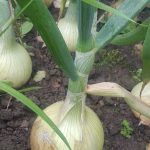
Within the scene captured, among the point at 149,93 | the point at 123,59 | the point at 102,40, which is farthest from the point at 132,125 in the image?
the point at 102,40

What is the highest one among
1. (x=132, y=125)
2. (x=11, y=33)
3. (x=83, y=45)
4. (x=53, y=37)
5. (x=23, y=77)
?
(x=53, y=37)

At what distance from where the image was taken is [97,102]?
4.87ft

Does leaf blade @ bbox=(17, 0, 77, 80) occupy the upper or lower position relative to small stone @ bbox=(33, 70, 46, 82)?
upper

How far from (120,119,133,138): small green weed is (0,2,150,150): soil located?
10 mm

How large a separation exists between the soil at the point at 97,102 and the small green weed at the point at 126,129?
10mm

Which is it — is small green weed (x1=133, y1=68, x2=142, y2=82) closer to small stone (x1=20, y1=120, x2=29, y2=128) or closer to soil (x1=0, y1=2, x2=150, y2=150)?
soil (x1=0, y1=2, x2=150, y2=150)

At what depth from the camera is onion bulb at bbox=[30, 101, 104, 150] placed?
45.9 inches

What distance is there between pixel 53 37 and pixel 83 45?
7.5 inches

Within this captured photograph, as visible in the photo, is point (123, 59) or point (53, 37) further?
point (123, 59)

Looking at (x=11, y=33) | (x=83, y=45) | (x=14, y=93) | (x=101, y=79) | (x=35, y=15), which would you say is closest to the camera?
(x=14, y=93)

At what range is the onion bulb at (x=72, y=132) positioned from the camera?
3.82ft

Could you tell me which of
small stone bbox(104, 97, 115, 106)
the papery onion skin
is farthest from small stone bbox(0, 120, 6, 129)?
small stone bbox(104, 97, 115, 106)

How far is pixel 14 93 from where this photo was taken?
71 cm

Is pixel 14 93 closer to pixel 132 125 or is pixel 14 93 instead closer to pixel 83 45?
pixel 83 45
